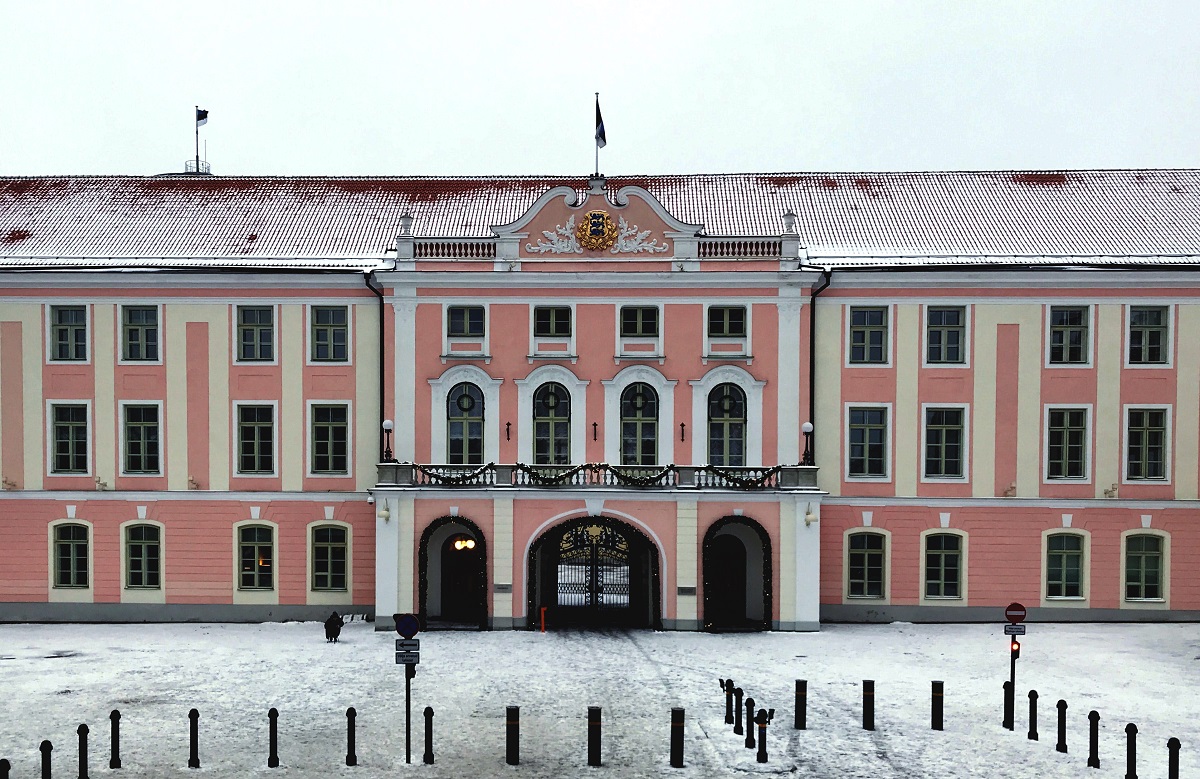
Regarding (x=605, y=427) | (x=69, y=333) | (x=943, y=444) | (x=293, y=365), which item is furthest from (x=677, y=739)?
(x=69, y=333)

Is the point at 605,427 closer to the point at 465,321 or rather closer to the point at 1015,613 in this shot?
the point at 465,321

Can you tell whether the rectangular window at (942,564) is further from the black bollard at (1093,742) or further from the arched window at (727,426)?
the black bollard at (1093,742)

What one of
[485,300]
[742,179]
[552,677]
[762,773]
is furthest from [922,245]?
[762,773]

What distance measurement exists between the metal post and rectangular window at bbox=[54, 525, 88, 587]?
23.6 metres

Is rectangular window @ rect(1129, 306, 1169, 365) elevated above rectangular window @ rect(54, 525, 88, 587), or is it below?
above

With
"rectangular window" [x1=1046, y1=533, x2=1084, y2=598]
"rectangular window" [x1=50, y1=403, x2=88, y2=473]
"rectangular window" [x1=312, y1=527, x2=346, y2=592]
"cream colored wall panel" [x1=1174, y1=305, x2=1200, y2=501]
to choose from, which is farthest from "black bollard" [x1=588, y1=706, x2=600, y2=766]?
A: "cream colored wall panel" [x1=1174, y1=305, x2=1200, y2=501]

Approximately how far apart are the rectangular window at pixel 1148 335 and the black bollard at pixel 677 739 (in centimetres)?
2214

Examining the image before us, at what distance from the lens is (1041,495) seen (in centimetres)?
3506

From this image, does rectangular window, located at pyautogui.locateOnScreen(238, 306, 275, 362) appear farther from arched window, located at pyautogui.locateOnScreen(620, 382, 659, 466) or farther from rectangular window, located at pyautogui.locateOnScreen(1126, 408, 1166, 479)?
rectangular window, located at pyautogui.locateOnScreen(1126, 408, 1166, 479)

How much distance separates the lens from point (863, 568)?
1395 inches

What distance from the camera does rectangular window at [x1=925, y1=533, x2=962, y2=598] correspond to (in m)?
35.3

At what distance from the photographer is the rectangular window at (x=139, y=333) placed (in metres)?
36.0

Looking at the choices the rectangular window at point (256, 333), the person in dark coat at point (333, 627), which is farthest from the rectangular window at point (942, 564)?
the rectangular window at point (256, 333)

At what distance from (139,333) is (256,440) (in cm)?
499
